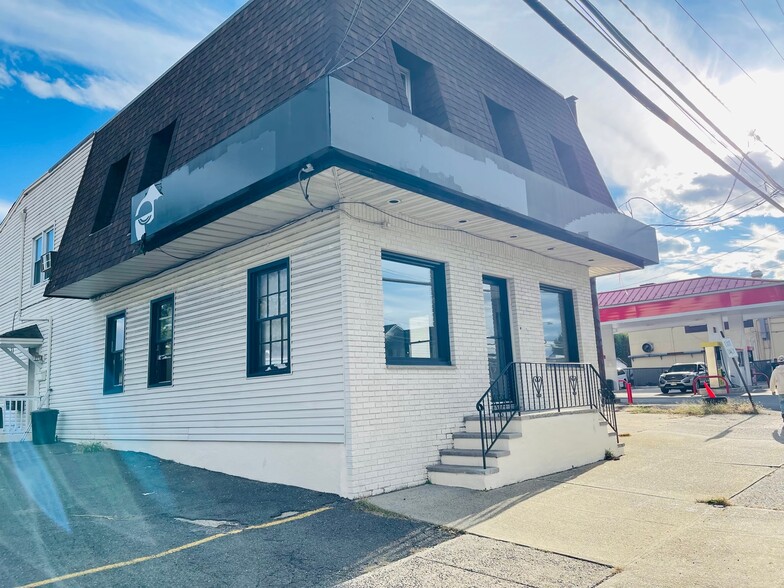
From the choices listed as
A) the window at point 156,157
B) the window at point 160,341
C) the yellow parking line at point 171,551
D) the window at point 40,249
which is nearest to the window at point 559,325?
the yellow parking line at point 171,551

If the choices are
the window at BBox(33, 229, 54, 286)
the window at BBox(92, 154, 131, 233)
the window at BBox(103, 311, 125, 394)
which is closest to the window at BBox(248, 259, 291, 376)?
the window at BBox(92, 154, 131, 233)

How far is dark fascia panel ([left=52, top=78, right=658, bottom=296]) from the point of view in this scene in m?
6.60

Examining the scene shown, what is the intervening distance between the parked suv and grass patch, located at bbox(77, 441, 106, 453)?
1013 inches

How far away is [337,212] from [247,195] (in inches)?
45.9

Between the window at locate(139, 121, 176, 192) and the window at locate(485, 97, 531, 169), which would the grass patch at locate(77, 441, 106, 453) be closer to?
the window at locate(139, 121, 176, 192)

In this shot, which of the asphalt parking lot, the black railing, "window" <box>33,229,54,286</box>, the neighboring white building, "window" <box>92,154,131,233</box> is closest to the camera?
the asphalt parking lot

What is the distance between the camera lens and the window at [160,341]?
37.7ft

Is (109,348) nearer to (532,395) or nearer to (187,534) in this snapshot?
(187,534)

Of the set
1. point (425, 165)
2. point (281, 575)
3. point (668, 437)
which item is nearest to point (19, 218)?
point (425, 165)

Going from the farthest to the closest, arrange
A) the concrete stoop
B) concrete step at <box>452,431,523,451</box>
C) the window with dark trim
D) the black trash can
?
Result: the window with dark trim < the black trash can < concrete step at <box>452,431,523,451</box> < the concrete stoop

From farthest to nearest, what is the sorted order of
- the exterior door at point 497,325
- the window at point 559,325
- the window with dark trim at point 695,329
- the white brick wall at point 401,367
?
1. the window with dark trim at point 695,329
2. the window at point 559,325
3. the exterior door at point 497,325
4. the white brick wall at point 401,367

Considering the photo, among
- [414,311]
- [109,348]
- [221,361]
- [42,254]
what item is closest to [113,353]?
[109,348]

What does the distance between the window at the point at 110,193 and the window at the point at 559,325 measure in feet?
28.3

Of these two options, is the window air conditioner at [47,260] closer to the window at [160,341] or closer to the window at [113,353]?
the window at [113,353]
